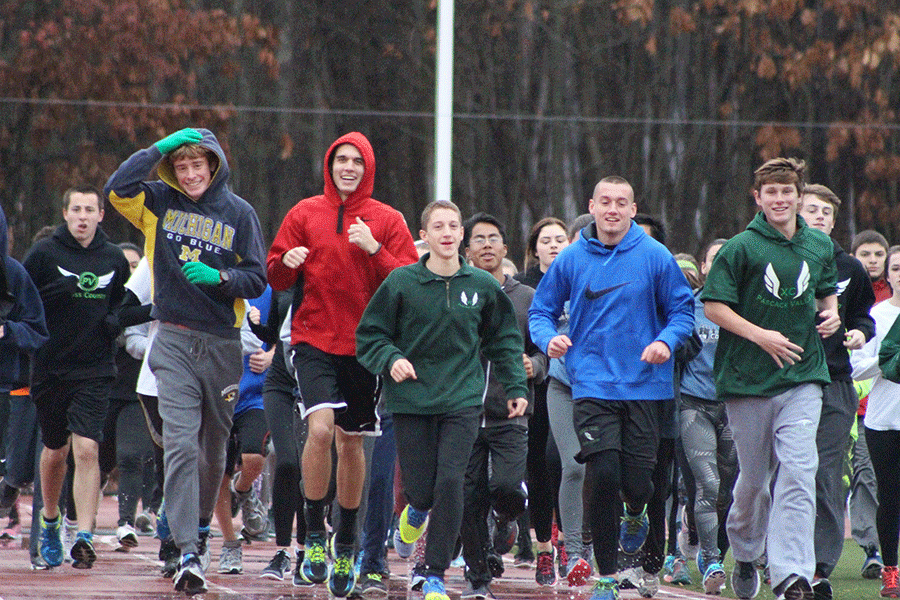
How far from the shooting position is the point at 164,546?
8.73 metres

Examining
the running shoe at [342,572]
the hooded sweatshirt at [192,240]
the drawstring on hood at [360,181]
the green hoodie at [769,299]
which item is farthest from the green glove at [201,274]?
the green hoodie at [769,299]

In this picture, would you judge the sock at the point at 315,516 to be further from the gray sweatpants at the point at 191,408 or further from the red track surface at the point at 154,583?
the gray sweatpants at the point at 191,408

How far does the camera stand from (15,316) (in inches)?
335

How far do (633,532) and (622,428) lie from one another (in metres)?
0.81

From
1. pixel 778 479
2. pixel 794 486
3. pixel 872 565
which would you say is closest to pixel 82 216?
pixel 778 479

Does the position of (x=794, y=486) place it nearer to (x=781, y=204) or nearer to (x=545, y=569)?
(x=781, y=204)

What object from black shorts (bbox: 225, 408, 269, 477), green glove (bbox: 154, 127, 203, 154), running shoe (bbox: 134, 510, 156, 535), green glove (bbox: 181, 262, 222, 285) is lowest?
running shoe (bbox: 134, 510, 156, 535)

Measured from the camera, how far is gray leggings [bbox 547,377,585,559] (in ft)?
29.1

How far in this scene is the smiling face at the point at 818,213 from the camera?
8.77 m

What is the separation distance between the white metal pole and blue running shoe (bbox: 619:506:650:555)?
7.33 metres

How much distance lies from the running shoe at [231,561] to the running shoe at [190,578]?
1433 mm

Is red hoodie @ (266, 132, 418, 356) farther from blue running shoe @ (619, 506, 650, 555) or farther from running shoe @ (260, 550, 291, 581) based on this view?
blue running shoe @ (619, 506, 650, 555)

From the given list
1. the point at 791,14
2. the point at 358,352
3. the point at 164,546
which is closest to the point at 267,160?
the point at 791,14

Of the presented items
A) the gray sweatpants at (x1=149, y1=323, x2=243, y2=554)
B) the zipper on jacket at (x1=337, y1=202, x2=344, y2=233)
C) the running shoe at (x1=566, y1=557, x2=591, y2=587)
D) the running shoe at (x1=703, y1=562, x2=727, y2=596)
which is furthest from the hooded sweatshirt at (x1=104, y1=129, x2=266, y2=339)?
the running shoe at (x1=703, y1=562, x2=727, y2=596)
